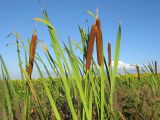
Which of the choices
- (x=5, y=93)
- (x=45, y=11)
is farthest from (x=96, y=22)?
(x=5, y=93)

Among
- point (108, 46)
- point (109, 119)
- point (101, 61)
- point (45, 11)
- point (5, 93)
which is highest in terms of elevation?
point (45, 11)

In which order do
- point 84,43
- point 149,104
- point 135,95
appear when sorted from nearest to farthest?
point 84,43 < point 149,104 < point 135,95

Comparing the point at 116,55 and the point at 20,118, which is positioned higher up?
the point at 116,55

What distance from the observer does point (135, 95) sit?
10.6ft

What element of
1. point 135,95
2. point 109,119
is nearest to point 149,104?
point 135,95

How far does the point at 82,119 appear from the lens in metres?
1.81

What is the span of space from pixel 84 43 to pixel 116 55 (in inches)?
12.9

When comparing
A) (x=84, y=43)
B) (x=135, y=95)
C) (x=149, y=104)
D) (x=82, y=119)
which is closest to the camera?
(x=82, y=119)

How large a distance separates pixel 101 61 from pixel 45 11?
1.47ft

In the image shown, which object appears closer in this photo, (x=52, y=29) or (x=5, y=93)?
(x=52, y=29)

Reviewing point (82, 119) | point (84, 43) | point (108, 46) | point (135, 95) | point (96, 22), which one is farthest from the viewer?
point (135, 95)

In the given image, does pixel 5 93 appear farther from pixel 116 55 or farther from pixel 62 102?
pixel 62 102

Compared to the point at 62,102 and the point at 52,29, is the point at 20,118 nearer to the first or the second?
the point at 52,29

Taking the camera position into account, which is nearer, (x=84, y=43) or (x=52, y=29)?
(x=52, y=29)
